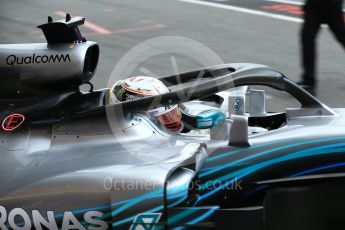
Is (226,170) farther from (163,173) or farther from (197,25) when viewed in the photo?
(197,25)

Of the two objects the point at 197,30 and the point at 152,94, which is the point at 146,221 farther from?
the point at 197,30

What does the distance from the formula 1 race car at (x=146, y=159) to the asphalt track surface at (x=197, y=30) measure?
2583 mm

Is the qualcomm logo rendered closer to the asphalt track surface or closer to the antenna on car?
the antenna on car

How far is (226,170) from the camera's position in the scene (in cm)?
342

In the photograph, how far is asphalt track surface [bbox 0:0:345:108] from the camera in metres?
7.25

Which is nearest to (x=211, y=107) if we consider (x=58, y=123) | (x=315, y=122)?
(x=315, y=122)

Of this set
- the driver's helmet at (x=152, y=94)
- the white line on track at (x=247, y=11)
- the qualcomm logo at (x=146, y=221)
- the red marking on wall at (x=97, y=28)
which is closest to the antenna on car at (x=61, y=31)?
the driver's helmet at (x=152, y=94)

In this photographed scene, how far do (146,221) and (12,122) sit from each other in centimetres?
101

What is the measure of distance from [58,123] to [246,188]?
3.59ft

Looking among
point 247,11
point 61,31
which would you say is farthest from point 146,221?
point 247,11

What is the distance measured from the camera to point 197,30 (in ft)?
29.1

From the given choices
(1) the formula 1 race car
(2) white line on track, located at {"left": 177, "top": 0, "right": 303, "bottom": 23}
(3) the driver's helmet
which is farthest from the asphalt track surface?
(1) the formula 1 race car

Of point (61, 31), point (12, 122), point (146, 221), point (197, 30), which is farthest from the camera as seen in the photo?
point (197, 30)

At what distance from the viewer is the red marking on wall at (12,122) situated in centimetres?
370
